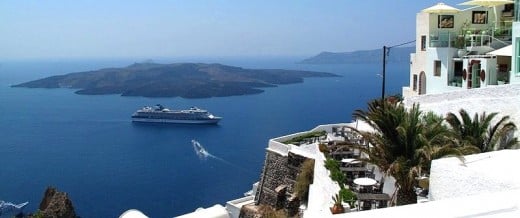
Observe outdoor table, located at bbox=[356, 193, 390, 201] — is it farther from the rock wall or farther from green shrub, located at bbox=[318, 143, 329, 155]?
the rock wall

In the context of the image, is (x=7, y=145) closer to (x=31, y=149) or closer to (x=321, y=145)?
(x=31, y=149)

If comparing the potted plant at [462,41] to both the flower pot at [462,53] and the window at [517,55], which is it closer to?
the flower pot at [462,53]

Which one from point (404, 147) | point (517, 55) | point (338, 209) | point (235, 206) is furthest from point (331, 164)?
point (235, 206)

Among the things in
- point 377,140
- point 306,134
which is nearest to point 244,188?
point 306,134

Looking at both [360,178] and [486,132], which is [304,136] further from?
[486,132]

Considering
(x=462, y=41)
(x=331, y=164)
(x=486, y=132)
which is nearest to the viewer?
(x=486, y=132)

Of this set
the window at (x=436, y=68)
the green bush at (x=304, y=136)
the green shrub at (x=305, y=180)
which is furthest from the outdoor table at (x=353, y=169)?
the window at (x=436, y=68)
